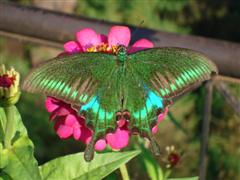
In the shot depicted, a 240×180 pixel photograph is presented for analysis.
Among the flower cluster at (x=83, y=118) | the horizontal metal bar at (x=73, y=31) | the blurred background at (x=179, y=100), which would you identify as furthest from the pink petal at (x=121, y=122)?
the blurred background at (x=179, y=100)

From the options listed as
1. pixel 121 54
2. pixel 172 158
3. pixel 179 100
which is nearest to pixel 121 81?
pixel 121 54

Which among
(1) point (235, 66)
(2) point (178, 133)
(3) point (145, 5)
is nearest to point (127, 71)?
(1) point (235, 66)

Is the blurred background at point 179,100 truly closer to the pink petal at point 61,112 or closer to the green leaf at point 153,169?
the green leaf at point 153,169

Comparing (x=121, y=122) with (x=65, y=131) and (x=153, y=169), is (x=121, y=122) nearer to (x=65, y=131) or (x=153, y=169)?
(x=65, y=131)

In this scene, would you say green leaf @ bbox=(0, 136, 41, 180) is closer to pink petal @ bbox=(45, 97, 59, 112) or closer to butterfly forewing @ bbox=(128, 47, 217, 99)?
pink petal @ bbox=(45, 97, 59, 112)

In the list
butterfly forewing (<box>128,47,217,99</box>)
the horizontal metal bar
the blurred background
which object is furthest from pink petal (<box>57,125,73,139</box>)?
the blurred background

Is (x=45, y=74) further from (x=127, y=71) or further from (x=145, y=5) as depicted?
(x=145, y=5)
